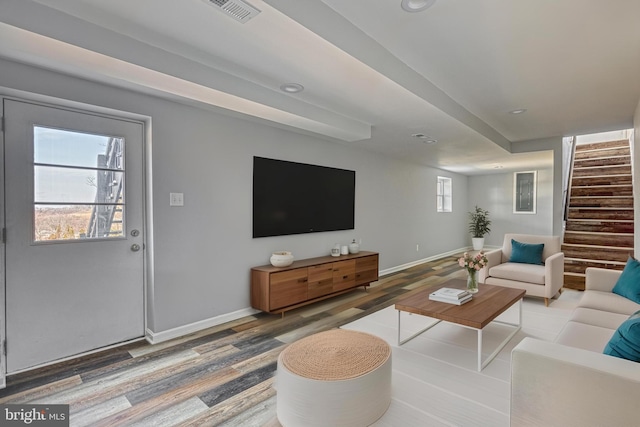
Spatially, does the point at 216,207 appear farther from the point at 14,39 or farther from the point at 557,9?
the point at 557,9

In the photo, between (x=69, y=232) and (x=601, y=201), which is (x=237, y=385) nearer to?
(x=69, y=232)

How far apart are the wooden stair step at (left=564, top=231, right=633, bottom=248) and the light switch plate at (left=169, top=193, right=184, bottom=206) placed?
576 cm

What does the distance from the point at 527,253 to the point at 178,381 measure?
4.62 metres

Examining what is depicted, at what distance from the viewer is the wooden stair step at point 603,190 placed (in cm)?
519

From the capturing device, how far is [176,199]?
123 inches

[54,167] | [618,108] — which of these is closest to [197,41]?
[54,167]

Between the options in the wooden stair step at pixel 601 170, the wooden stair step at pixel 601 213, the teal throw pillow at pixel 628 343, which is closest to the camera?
the teal throw pillow at pixel 628 343

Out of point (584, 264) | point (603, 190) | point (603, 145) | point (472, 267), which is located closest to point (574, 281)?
point (584, 264)

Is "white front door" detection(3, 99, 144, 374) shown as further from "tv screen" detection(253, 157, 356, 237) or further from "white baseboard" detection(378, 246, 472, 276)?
"white baseboard" detection(378, 246, 472, 276)

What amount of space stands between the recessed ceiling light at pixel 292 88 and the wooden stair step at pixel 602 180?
5.74m

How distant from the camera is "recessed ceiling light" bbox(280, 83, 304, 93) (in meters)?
2.84

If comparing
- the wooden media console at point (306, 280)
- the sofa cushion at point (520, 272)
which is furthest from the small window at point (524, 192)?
the wooden media console at point (306, 280)

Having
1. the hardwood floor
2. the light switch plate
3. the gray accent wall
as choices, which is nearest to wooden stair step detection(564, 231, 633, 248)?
the gray accent wall

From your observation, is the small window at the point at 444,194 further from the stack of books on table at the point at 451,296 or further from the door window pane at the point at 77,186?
the door window pane at the point at 77,186
